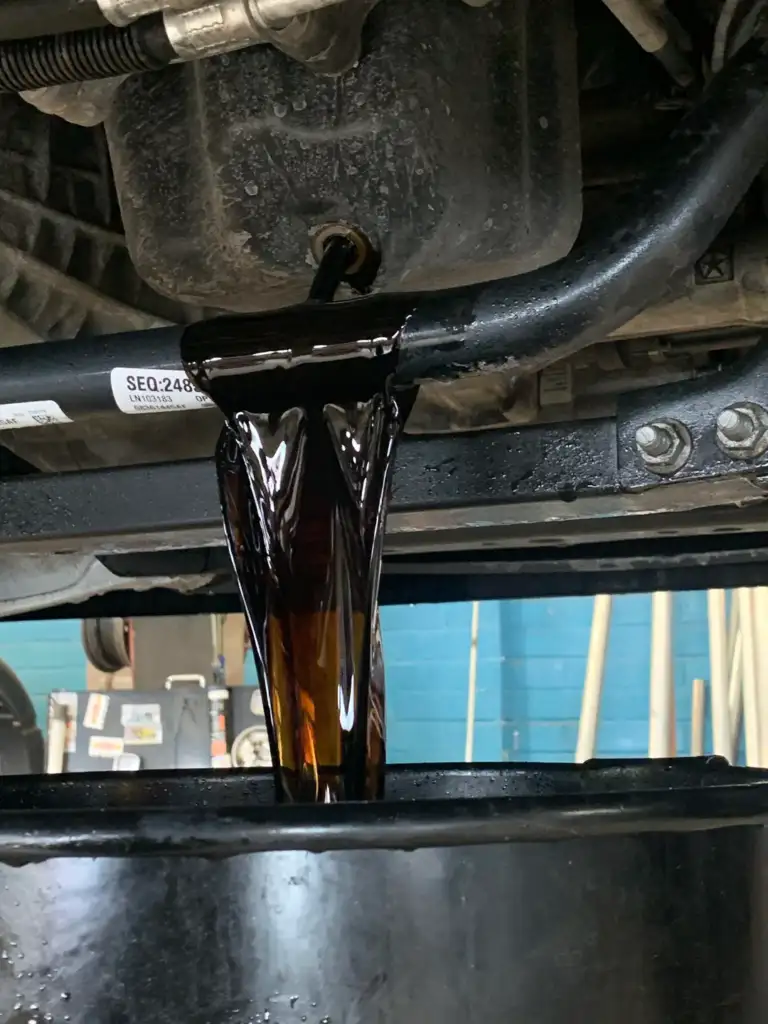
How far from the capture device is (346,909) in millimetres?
344

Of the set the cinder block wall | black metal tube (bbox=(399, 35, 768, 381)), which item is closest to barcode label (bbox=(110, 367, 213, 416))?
black metal tube (bbox=(399, 35, 768, 381))

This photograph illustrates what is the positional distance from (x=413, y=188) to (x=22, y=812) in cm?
39

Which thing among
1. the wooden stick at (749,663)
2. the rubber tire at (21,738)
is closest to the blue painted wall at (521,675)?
the wooden stick at (749,663)

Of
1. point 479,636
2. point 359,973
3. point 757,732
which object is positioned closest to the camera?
point 359,973

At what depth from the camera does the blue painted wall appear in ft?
11.1

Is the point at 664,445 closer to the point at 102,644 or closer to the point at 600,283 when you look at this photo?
the point at 600,283

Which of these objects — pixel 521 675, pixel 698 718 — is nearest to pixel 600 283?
pixel 698 718

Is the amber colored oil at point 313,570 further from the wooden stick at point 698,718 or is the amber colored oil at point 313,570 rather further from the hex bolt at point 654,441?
the wooden stick at point 698,718

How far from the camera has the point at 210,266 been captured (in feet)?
2.22

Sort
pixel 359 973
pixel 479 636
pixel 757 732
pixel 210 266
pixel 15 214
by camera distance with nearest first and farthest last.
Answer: pixel 359 973
pixel 210 266
pixel 15 214
pixel 757 732
pixel 479 636

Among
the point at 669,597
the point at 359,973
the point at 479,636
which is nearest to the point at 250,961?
the point at 359,973

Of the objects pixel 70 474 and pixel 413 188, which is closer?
pixel 413 188

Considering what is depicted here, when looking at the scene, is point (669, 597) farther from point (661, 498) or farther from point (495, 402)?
point (661, 498)

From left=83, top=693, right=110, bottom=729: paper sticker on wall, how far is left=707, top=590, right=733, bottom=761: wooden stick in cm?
163
